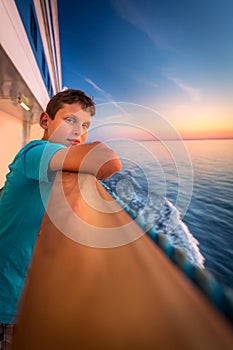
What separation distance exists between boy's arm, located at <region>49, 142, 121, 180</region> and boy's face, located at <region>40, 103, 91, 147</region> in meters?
0.30

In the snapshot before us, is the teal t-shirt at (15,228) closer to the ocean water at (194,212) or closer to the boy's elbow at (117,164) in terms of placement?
the boy's elbow at (117,164)

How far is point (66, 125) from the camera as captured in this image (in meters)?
0.54

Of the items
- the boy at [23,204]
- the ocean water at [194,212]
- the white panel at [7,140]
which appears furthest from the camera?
the ocean water at [194,212]

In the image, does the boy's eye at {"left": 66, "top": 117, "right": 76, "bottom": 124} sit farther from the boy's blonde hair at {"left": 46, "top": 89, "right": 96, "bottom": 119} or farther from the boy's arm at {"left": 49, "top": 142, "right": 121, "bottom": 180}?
the boy's arm at {"left": 49, "top": 142, "right": 121, "bottom": 180}

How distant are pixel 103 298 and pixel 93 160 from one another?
15 cm

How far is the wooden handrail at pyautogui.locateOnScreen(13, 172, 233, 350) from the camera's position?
102 millimetres

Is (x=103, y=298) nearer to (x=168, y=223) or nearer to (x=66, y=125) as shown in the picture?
(x=66, y=125)

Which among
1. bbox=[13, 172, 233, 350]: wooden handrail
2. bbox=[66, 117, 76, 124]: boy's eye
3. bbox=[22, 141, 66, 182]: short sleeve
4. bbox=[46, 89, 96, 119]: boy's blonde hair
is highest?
bbox=[46, 89, 96, 119]: boy's blonde hair

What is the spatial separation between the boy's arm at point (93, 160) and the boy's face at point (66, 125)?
11.6 inches

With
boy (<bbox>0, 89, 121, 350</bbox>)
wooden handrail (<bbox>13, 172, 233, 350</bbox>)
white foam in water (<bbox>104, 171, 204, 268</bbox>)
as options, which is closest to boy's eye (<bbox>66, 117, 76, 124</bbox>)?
boy (<bbox>0, 89, 121, 350</bbox>)

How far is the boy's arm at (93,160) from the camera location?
0.73 feet

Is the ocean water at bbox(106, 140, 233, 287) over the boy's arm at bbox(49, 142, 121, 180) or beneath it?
beneath

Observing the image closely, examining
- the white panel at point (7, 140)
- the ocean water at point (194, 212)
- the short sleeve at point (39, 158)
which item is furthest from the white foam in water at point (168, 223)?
the short sleeve at point (39, 158)

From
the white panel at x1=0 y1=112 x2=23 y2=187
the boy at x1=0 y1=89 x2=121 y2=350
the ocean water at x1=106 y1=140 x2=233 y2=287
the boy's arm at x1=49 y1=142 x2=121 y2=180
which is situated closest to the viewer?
the boy's arm at x1=49 y1=142 x2=121 y2=180
